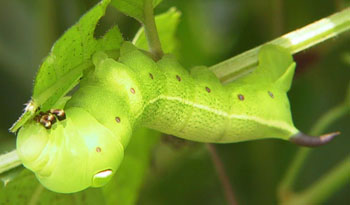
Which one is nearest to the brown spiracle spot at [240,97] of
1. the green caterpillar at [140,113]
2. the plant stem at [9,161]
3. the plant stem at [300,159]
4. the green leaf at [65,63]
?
the green caterpillar at [140,113]

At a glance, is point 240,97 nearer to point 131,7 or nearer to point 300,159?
point 131,7

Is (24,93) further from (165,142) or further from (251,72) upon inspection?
(251,72)

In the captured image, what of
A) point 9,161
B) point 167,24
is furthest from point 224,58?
point 9,161

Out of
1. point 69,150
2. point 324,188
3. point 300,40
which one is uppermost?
point 324,188

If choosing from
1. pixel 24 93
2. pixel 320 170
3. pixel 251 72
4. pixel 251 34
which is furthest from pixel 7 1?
pixel 251 72

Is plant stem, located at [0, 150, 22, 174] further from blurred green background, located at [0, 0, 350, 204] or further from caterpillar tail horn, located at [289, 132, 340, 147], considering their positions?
blurred green background, located at [0, 0, 350, 204]

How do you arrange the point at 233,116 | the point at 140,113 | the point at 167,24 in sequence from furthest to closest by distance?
the point at 167,24 < the point at 233,116 < the point at 140,113
